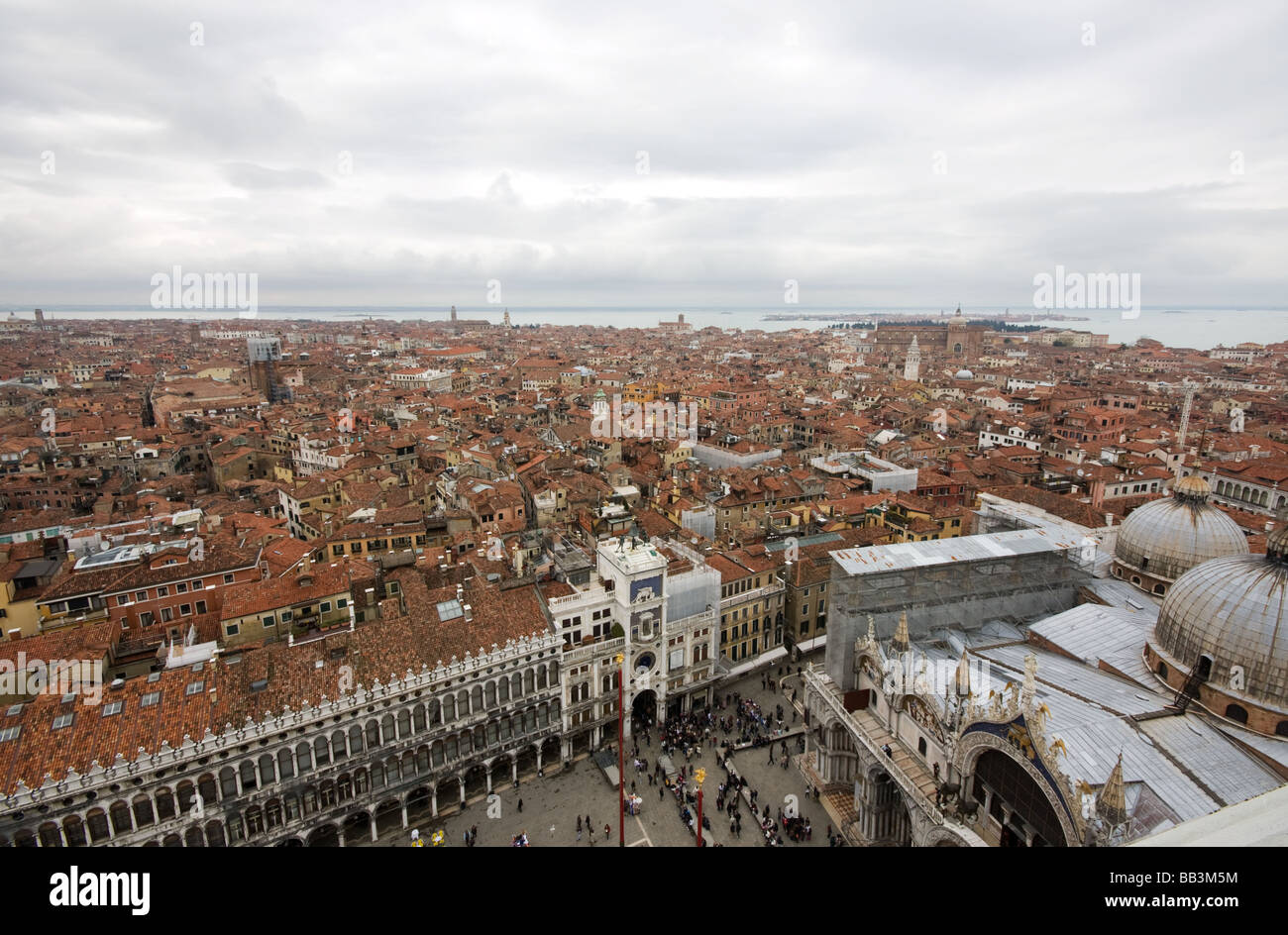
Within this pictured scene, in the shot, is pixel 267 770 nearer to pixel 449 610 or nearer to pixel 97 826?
pixel 97 826

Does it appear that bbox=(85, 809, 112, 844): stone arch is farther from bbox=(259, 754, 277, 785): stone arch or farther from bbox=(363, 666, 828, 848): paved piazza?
bbox=(363, 666, 828, 848): paved piazza

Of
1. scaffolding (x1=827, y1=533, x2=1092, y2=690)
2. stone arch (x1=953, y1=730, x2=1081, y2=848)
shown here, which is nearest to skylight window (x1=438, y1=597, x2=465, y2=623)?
scaffolding (x1=827, y1=533, x2=1092, y2=690)

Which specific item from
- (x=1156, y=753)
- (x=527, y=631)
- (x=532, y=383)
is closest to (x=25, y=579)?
(x=527, y=631)

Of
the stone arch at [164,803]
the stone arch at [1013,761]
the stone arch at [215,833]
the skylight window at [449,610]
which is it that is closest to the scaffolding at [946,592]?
the stone arch at [1013,761]

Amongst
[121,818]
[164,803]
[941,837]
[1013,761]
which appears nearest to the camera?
[1013,761]

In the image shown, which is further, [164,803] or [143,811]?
[164,803]

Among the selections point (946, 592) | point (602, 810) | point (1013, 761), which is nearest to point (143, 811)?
point (602, 810)
